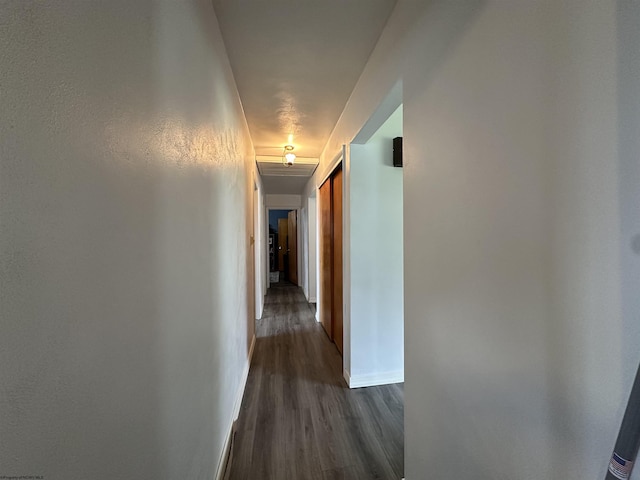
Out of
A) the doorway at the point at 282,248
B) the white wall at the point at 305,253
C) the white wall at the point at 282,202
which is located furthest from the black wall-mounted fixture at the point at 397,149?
the doorway at the point at 282,248

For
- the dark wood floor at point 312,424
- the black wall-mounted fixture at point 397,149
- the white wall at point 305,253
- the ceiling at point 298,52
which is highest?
the ceiling at point 298,52

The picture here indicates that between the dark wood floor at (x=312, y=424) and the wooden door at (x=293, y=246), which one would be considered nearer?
the dark wood floor at (x=312, y=424)

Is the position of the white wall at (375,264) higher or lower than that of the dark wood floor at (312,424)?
higher

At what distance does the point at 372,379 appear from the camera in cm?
235

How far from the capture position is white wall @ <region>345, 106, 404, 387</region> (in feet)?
7.61

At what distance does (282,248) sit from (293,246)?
3.34 ft

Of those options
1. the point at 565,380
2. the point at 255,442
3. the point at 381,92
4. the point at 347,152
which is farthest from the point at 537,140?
the point at 255,442

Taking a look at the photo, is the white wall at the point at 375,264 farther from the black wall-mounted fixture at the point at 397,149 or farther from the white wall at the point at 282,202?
the white wall at the point at 282,202

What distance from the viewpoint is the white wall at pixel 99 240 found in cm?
35

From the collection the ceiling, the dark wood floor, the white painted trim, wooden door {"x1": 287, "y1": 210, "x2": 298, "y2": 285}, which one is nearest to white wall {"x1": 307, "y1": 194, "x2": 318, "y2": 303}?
wooden door {"x1": 287, "y1": 210, "x2": 298, "y2": 285}

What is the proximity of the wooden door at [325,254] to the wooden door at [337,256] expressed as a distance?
0.17 m

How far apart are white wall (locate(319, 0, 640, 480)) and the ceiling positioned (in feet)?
1.55

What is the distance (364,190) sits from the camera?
2.33 m

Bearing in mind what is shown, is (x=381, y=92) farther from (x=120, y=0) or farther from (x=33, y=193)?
(x=33, y=193)
